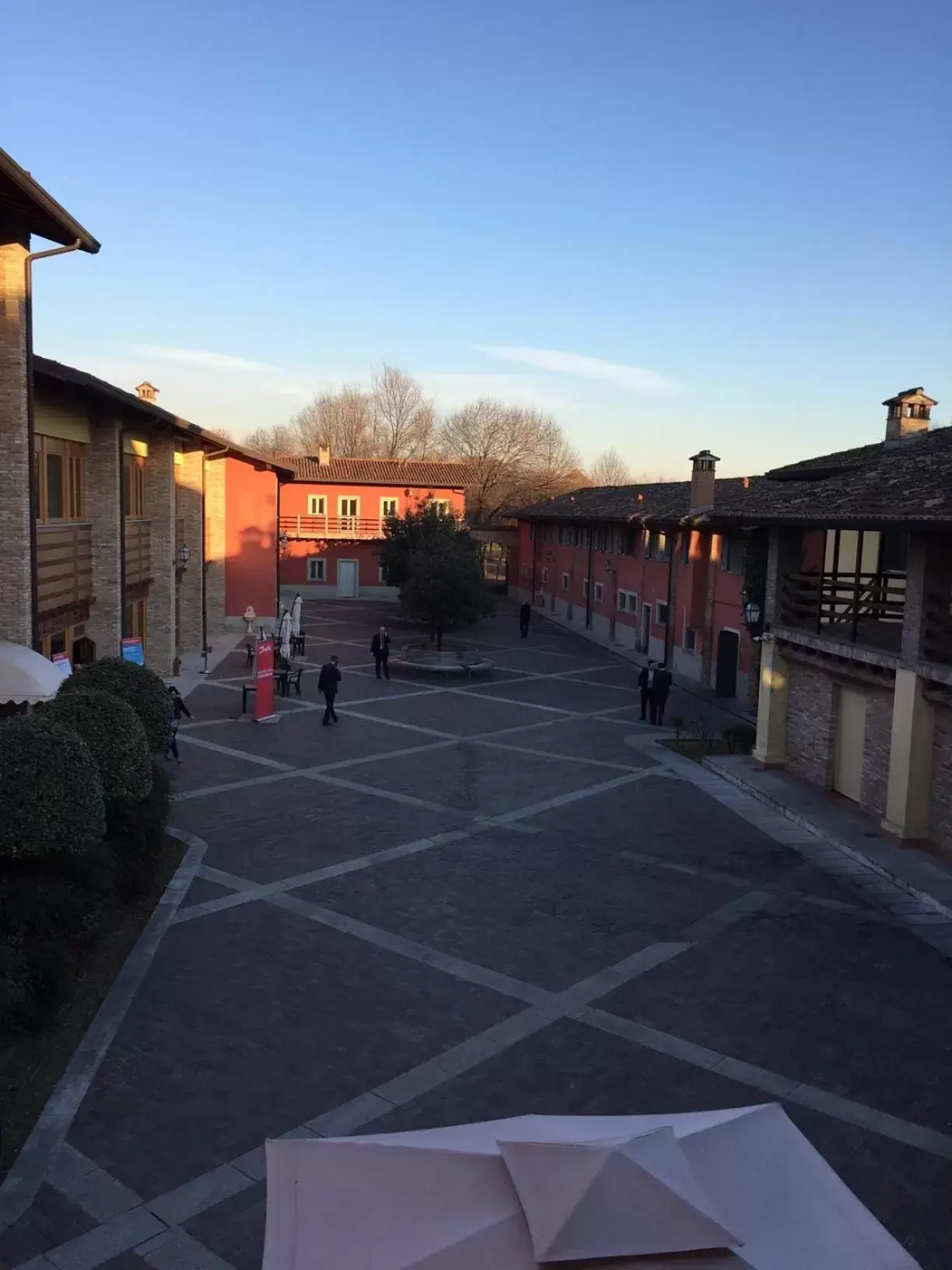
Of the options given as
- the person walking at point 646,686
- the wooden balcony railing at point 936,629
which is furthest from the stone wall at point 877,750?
the person walking at point 646,686

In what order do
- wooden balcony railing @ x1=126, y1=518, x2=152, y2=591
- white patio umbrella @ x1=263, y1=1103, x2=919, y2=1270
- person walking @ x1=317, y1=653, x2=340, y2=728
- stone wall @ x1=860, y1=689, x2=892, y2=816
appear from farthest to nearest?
wooden balcony railing @ x1=126, y1=518, x2=152, y2=591, person walking @ x1=317, y1=653, x2=340, y2=728, stone wall @ x1=860, y1=689, x2=892, y2=816, white patio umbrella @ x1=263, y1=1103, x2=919, y2=1270

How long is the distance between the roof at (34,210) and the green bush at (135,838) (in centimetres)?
723

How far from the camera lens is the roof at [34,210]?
38.0ft

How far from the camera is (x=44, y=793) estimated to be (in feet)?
30.5

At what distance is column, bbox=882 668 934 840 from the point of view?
13953 mm

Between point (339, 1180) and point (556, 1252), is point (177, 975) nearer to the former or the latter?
point (339, 1180)

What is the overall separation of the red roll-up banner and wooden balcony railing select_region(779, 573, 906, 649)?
1086cm

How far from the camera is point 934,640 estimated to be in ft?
45.3

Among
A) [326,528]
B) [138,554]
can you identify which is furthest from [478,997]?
[326,528]

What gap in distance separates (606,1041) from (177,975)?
163 inches

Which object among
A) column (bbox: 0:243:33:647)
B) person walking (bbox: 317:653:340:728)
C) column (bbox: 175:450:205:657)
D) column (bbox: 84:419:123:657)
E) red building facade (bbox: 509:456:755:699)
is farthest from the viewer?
column (bbox: 175:450:205:657)

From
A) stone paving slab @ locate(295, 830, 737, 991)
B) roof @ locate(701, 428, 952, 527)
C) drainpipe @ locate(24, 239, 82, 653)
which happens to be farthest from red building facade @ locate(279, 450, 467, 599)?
stone paving slab @ locate(295, 830, 737, 991)

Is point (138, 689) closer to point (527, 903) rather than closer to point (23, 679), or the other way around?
point (23, 679)

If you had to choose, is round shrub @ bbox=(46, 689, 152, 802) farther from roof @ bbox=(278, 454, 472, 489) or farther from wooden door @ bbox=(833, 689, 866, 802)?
roof @ bbox=(278, 454, 472, 489)
